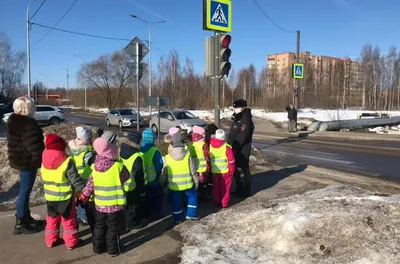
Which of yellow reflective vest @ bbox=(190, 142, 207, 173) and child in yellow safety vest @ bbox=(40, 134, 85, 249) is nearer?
child in yellow safety vest @ bbox=(40, 134, 85, 249)

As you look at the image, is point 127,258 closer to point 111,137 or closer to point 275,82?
point 111,137

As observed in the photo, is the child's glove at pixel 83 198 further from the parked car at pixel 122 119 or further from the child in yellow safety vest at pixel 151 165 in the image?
the parked car at pixel 122 119

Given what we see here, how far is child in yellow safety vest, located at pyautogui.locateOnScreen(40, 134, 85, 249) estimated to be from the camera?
172 inches

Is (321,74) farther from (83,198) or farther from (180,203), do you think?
(83,198)

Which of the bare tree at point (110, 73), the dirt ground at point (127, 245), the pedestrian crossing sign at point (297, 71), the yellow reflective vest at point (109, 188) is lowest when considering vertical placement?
the dirt ground at point (127, 245)

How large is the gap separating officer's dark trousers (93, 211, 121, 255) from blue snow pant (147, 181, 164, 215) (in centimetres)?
123

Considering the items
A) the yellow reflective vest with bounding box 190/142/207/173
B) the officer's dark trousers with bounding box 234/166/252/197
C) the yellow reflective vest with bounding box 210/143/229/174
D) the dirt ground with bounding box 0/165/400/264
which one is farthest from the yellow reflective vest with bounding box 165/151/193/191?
the officer's dark trousers with bounding box 234/166/252/197

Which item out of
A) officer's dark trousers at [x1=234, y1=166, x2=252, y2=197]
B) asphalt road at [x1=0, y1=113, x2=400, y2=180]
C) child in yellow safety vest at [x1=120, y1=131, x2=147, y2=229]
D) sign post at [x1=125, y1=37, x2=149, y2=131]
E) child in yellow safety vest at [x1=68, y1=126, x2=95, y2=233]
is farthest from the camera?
asphalt road at [x1=0, y1=113, x2=400, y2=180]

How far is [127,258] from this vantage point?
4164mm

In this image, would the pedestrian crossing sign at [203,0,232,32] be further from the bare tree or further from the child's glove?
the bare tree

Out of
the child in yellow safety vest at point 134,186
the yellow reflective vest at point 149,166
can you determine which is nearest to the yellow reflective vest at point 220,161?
the yellow reflective vest at point 149,166

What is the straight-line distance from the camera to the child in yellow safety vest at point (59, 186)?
172 inches

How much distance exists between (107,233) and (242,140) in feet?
11.2

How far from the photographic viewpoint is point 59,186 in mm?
4391
